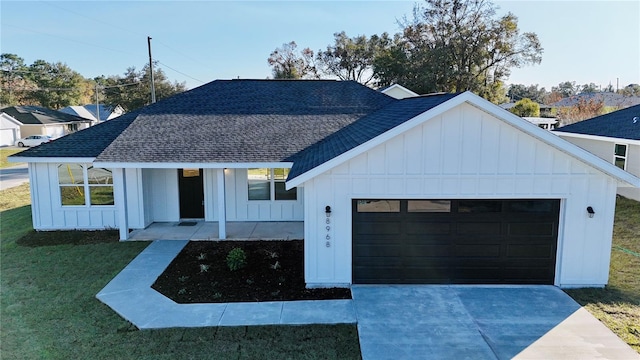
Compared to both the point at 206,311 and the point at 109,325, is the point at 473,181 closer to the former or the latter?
the point at 206,311

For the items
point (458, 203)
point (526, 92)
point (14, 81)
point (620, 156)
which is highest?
point (526, 92)

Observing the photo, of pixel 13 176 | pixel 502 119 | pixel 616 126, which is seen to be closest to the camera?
pixel 502 119

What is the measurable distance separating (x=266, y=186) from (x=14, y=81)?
76.7 m

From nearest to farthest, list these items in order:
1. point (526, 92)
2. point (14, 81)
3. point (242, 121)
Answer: point (242, 121), point (14, 81), point (526, 92)

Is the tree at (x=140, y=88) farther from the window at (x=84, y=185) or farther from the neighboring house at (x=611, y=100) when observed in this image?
the neighboring house at (x=611, y=100)

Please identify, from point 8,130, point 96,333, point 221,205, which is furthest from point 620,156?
point 8,130

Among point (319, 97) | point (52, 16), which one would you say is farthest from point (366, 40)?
point (319, 97)

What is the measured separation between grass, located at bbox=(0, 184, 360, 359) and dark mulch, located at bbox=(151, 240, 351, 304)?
1.26 metres

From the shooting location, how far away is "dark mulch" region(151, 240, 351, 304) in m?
8.42

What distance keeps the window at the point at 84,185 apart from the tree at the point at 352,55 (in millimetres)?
46021

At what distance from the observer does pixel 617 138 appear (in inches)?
668

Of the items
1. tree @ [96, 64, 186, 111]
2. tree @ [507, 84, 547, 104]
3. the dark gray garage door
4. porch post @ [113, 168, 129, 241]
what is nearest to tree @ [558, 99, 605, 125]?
the dark gray garage door

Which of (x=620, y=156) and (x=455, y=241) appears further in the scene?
(x=620, y=156)

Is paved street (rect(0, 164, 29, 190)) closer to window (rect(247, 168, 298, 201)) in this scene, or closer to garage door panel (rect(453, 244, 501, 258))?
window (rect(247, 168, 298, 201))
